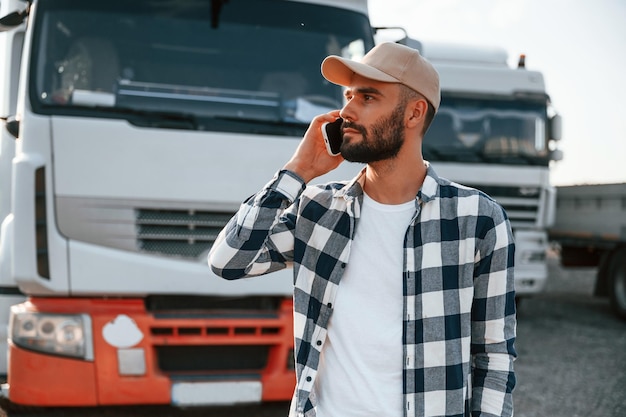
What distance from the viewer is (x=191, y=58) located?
3.78 meters

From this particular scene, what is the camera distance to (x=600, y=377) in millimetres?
5910

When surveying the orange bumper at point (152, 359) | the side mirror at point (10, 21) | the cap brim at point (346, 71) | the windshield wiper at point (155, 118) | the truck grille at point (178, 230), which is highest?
the side mirror at point (10, 21)

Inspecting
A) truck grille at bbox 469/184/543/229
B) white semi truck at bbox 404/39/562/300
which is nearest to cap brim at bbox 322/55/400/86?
white semi truck at bbox 404/39/562/300

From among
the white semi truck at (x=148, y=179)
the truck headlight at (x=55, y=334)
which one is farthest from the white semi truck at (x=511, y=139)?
the truck headlight at (x=55, y=334)

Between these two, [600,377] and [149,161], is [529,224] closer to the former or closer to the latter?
[600,377]

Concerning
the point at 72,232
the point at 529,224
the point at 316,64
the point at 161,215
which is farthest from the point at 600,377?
the point at 72,232

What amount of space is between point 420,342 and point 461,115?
6.46 m

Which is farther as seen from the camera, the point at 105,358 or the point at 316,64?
the point at 316,64

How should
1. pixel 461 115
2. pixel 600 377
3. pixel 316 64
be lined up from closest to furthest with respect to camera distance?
pixel 316 64
pixel 600 377
pixel 461 115

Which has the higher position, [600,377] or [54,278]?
[54,278]

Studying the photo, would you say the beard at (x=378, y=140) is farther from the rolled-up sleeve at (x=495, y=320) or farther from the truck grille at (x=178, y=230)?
the truck grille at (x=178, y=230)

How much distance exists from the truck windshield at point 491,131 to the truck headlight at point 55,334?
5.20 m

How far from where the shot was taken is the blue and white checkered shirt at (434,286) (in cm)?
184

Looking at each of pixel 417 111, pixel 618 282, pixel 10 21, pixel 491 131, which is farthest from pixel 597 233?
pixel 417 111
